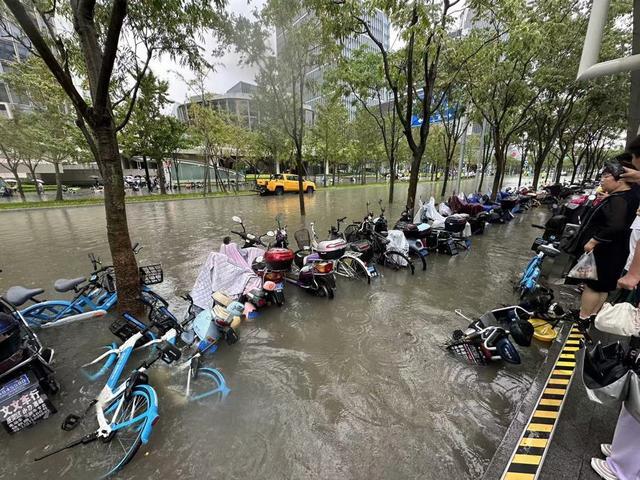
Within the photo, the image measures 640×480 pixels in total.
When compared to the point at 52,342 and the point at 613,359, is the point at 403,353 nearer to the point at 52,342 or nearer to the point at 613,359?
the point at 613,359

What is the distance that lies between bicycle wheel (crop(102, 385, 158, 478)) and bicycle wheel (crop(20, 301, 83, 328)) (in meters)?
2.19

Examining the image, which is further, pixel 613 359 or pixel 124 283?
pixel 124 283

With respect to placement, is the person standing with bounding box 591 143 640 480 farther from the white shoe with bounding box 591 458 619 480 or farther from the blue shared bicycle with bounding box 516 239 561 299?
the blue shared bicycle with bounding box 516 239 561 299

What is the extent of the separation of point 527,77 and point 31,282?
16.3m

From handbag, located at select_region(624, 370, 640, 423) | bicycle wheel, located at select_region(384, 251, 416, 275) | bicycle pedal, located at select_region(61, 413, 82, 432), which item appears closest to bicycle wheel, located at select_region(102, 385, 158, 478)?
bicycle pedal, located at select_region(61, 413, 82, 432)

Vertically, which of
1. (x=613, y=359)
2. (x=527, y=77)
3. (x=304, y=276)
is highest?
(x=527, y=77)

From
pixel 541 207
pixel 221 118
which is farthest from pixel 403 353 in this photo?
pixel 221 118

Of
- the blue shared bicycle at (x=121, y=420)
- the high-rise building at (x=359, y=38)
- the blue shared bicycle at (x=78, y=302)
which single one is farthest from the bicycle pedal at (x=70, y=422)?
the high-rise building at (x=359, y=38)

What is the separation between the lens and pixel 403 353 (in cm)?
309

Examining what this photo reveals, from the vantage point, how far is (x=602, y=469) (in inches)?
65.6

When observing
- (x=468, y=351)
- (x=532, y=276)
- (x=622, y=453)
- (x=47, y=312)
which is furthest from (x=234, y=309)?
(x=532, y=276)

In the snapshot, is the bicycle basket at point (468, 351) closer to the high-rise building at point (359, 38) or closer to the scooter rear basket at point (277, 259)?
the scooter rear basket at point (277, 259)

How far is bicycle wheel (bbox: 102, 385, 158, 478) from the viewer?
6.34 feet

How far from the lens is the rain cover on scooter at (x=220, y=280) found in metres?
3.50
